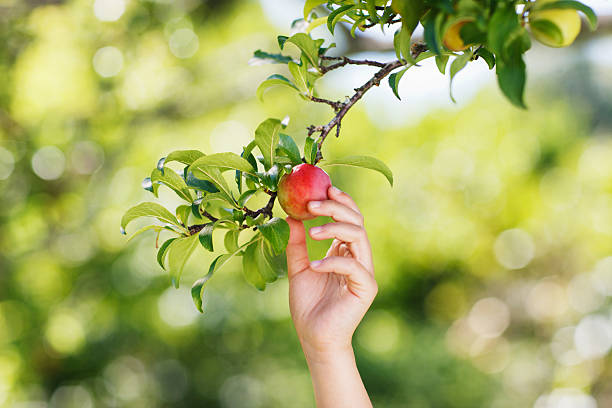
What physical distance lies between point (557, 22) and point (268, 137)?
338 mm

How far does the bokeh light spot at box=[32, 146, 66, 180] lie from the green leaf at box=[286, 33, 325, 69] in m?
2.95

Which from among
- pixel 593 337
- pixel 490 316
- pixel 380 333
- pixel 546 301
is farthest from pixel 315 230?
pixel 490 316

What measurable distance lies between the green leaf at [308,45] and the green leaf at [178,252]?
0.28 metres

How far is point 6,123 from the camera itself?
3.13 meters

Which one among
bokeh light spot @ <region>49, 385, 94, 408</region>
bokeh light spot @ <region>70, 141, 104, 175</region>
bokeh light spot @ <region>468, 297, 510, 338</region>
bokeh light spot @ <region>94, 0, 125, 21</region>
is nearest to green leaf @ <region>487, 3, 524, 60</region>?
bokeh light spot @ <region>94, 0, 125, 21</region>

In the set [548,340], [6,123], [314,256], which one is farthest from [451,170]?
[314,256]

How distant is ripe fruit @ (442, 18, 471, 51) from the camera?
0.49 metres

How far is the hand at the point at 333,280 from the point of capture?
0.71 meters

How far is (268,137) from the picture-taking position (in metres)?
0.64

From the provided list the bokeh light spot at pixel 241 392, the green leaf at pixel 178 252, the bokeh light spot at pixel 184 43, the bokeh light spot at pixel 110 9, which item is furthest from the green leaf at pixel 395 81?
the bokeh light spot at pixel 241 392

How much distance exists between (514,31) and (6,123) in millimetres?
3392

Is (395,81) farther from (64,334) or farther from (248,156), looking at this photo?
(64,334)

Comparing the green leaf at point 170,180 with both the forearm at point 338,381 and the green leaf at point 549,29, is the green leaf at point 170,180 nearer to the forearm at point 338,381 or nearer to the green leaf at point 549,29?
the forearm at point 338,381

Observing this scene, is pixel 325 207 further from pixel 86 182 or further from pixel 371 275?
pixel 86 182
